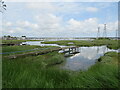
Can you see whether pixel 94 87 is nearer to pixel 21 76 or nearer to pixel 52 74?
pixel 52 74

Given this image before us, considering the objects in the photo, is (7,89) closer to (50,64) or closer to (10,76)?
(10,76)

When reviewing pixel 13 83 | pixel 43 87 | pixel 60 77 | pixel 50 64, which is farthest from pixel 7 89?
pixel 50 64

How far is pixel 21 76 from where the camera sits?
3.76 m

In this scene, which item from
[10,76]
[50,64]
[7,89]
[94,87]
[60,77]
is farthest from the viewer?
[50,64]

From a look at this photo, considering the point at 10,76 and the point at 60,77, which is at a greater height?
the point at 10,76

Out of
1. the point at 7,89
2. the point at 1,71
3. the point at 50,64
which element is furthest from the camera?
the point at 50,64

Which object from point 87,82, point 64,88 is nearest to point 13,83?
point 64,88

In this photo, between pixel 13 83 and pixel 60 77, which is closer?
pixel 13 83

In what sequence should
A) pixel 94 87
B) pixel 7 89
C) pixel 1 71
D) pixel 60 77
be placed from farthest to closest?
pixel 60 77 < pixel 1 71 < pixel 94 87 < pixel 7 89

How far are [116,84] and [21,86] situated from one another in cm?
291

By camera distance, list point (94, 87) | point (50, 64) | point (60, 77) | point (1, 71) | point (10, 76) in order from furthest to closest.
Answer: point (50, 64) < point (60, 77) < point (1, 71) < point (10, 76) < point (94, 87)

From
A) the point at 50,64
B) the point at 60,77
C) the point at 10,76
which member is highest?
the point at 10,76

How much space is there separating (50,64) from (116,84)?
954 centimetres

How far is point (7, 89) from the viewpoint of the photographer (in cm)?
328
